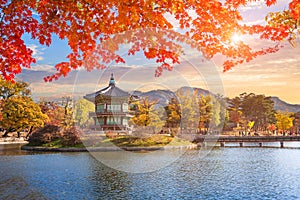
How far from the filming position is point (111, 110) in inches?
1485

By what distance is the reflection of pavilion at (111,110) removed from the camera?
123 ft

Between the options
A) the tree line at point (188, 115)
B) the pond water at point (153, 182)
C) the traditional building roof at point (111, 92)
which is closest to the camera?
the pond water at point (153, 182)

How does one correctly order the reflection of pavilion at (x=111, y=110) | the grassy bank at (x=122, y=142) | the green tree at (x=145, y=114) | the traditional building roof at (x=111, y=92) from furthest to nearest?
1. the traditional building roof at (x=111, y=92)
2. the reflection of pavilion at (x=111, y=110)
3. the green tree at (x=145, y=114)
4. the grassy bank at (x=122, y=142)

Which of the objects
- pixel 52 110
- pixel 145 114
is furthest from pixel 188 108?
pixel 52 110

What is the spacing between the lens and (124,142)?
101 feet

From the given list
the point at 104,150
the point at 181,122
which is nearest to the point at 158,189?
the point at 104,150

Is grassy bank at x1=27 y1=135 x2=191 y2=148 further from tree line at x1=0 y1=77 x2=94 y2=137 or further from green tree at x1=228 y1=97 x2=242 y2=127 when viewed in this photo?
green tree at x1=228 y1=97 x2=242 y2=127

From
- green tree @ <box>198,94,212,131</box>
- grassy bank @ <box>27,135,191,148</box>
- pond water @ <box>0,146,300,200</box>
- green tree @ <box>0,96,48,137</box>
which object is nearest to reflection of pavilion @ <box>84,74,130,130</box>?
grassy bank @ <box>27,135,191,148</box>

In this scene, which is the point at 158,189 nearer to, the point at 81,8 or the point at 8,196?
the point at 8,196

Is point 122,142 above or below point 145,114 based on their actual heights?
below

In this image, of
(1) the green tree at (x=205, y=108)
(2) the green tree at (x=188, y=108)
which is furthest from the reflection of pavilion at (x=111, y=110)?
(1) the green tree at (x=205, y=108)

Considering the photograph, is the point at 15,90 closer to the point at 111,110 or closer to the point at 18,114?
the point at 18,114

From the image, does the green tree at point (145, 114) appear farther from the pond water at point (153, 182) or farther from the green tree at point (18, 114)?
the pond water at point (153, 182)

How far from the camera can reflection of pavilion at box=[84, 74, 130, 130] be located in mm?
37438
